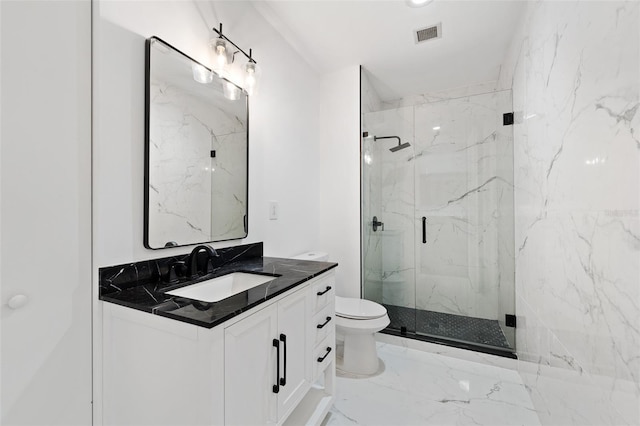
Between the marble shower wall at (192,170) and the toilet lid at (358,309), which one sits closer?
the marble shower wall at (192,170)

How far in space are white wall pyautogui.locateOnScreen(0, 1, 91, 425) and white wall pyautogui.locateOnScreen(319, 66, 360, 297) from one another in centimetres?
182

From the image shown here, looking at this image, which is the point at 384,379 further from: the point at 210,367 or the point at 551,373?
the point at 210,367

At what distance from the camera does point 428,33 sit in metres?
2.03

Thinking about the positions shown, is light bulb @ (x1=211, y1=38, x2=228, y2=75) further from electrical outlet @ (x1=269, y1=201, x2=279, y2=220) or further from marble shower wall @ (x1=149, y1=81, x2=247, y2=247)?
electrical outlet @ (x1=269, y1=201, x2=279, y2=220)

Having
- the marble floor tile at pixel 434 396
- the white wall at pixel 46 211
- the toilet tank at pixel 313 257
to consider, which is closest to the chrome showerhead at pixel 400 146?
the toilet tank at pixel 313 257

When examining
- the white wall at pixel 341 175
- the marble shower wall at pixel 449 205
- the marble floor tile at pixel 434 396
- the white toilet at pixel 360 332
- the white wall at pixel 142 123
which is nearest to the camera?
the white wall at pixel 142 123

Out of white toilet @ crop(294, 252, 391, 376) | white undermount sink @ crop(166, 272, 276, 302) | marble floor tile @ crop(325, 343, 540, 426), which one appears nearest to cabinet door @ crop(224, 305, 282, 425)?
white undermount sink @ crop(166, 272, 276, 302)

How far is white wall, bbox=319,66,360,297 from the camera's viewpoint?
248cm

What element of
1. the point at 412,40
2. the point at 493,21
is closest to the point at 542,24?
the point at 493,21

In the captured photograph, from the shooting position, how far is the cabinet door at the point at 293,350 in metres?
1.10

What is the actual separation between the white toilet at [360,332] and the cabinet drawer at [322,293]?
0.47 meters

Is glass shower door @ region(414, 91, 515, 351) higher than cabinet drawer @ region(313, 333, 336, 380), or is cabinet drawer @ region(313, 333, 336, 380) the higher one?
glass shower door @ region(414, 91, 515, 351)

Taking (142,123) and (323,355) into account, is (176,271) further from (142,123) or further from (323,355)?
(323,355)

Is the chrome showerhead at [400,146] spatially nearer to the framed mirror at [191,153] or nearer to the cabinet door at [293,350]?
the framed mirror at [191,153]
